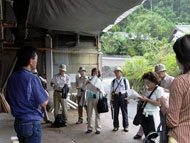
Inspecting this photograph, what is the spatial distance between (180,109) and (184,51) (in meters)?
0.40

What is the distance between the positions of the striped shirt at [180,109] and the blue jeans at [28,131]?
1.30 m

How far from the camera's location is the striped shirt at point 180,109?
1214 millimetres

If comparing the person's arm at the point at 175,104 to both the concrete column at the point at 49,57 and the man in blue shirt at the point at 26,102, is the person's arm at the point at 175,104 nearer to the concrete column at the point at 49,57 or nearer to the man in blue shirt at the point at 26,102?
the man in blue shirt at the point at 26,102

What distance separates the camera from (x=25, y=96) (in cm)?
185

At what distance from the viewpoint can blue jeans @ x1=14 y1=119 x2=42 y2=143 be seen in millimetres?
1845

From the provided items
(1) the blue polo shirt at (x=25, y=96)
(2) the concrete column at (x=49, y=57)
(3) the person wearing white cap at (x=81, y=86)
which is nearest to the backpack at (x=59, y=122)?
(3) the person wearing white cap at (x=81, y=86)

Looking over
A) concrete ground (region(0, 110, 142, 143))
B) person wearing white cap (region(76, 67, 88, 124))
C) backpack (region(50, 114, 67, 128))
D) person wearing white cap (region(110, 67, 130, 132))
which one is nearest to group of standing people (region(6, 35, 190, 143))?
person wearing white cap (region(110, 67, 130, 132))

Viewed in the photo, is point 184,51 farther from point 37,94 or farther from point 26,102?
point 26,102

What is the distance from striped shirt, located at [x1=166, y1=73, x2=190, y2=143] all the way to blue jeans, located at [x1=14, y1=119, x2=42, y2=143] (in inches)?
51.0

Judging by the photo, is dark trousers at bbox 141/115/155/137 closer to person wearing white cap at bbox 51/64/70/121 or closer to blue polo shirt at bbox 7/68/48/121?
blue polo shirt at bbox 7/68/48/121

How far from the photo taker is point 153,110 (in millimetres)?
2975

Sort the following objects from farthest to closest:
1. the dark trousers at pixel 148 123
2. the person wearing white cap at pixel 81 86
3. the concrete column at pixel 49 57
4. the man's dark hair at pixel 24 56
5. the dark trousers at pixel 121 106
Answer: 1. the concrete column at pixel 49 57
2. the person wearing white cap at pixel 81 86
3. the dark trousers at pixel 121 106
4. the dark trousers at pixel 148 123
5. the man's dark hair at pixel 24 56

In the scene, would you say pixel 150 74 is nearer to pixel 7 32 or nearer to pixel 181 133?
pixel 181 133

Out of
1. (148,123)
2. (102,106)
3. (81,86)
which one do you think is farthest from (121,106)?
(148,123)
